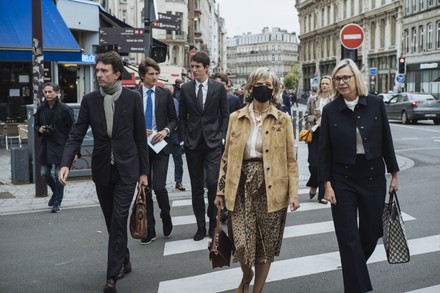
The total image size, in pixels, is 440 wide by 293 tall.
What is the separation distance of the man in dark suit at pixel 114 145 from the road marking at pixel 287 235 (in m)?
1.39

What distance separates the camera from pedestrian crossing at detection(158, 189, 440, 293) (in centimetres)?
550

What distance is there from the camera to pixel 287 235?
A: 7.46m

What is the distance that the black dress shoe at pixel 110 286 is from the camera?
5.21 m

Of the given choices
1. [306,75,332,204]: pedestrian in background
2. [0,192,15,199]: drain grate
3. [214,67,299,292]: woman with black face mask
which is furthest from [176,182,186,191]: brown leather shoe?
[214,67,299,292]: woman with black face mask

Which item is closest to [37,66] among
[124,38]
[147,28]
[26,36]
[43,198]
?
[43,198]

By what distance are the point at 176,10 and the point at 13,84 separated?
45811 millimetres

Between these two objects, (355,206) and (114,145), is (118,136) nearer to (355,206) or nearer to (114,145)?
(114,145)

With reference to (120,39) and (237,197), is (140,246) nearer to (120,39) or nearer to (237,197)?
(237,197)

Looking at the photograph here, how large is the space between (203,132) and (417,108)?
2402 cm

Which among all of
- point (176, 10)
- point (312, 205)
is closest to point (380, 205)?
point (312, 205)

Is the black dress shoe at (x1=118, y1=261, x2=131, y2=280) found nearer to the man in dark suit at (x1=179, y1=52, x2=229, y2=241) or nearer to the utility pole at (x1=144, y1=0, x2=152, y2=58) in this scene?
the man in dark suit at (x1=179, y1=52, x2=229, y2=241)

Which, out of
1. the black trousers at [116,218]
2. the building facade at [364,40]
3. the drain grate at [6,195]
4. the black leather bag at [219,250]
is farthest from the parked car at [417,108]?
the black leather bag at [219,250]

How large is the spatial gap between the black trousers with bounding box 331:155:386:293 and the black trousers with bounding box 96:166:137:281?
6.05 ft

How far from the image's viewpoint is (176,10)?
2532 inches
